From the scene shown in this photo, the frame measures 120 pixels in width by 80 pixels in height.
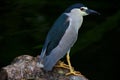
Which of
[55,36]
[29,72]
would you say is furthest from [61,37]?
[29,72]

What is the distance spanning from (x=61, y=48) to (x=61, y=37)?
78mm

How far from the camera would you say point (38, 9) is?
6.22m

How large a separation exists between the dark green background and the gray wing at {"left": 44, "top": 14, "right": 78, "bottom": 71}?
1317 mm

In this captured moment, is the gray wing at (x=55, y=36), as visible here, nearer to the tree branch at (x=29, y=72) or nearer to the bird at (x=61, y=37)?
the bird at (x=61, y=37)

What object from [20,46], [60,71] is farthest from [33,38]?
[60,71]

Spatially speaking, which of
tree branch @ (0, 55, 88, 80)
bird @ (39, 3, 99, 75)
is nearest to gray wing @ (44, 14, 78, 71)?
bird @ (39, 3, 99, 75)

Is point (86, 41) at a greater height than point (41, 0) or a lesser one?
lesser

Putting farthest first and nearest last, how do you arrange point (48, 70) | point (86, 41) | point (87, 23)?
point (87, 23) < point (86, 41) < point (48, 70)

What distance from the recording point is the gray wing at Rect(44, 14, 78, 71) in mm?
4422

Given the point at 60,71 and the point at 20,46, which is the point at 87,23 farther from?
the point at 60,71

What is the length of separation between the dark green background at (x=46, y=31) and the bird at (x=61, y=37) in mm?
1312

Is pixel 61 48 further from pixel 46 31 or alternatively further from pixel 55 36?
pixel 46 31

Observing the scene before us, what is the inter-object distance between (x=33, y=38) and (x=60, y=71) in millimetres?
1465

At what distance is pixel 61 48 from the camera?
446 cm
